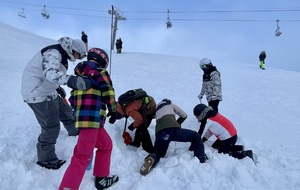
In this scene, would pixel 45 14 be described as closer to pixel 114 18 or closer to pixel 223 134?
pixel 114 18

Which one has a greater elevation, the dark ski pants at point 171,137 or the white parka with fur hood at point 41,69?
the white parka with fur hood at point 41,69

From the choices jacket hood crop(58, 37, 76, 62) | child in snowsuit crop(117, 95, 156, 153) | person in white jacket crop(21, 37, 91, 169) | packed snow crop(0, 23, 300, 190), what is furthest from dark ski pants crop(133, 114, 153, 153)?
jacket hood crop(58, 37, 76, 62)

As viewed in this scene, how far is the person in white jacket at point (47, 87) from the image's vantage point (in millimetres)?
3237

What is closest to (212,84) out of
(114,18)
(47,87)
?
(47,87)

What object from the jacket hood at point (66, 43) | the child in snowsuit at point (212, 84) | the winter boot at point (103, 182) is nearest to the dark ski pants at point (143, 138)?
the winter boot at point (103, 182)

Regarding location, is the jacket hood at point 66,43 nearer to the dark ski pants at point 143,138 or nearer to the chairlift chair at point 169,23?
the dark ski pants at point 143,138

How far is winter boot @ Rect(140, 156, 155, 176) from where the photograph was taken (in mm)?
3771

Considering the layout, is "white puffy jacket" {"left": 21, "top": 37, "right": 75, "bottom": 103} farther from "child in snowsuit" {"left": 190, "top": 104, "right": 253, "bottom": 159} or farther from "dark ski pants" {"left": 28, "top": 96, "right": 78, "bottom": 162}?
"child in snowsuit" {"left": 190, "top": 104, "right": 253, "bottom": 159}

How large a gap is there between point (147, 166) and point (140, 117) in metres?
1.10

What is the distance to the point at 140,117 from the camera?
15.5 feet

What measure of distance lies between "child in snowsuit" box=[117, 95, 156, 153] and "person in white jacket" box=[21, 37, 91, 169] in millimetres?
1278

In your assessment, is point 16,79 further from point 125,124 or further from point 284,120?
point 284,120

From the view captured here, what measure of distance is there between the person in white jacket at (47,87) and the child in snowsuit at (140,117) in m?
1.28

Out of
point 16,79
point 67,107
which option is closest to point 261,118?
point 67,107
